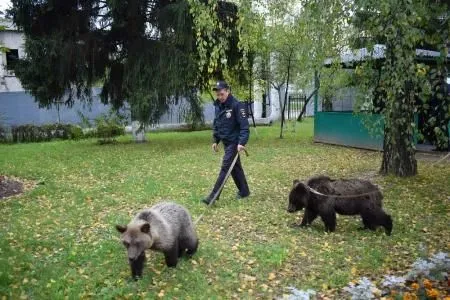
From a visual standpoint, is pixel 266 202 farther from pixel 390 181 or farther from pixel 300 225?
pixel 390 181

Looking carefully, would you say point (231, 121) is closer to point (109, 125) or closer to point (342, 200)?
point (342, 200)

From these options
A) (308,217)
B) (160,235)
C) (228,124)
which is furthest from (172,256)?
(228,124)

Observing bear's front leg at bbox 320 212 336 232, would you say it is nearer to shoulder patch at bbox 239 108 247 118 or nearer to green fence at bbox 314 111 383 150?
shoulder patch at bbox 239 108 247 118

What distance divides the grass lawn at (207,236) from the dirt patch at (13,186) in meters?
0.35

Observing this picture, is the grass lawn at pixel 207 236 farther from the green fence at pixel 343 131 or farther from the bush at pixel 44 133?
the bush at pixel 44 133

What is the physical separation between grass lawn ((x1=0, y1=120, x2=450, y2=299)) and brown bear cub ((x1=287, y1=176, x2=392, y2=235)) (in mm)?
245

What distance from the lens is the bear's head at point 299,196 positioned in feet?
23.8

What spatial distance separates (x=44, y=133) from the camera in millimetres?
25000

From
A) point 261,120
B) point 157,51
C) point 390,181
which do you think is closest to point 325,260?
point 390,181

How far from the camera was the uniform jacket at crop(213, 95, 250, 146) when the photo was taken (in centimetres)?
874

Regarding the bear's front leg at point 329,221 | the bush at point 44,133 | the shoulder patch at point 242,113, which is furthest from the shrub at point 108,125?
the bear's front leg at point 329,221

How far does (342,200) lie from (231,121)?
8.98 feet

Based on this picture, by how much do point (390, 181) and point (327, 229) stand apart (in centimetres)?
432

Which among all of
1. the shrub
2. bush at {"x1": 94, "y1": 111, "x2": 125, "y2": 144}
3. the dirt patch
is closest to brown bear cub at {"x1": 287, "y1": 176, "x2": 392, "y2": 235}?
the dirt patch
